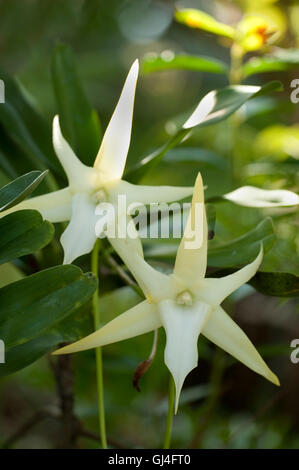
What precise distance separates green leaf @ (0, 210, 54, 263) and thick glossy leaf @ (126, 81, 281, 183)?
0.21 metres

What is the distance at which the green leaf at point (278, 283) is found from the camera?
0.57m

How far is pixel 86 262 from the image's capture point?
72cm

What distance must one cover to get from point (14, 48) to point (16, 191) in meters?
1.23

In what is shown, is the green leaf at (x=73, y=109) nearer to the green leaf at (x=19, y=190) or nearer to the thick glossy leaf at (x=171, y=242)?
the thick glossy leaf at (x=171, y=242)

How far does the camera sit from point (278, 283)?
580 millimetres

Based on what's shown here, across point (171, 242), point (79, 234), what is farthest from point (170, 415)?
point (171, 242)

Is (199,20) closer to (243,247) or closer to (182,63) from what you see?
(182,63)

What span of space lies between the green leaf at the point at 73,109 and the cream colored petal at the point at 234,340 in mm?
360

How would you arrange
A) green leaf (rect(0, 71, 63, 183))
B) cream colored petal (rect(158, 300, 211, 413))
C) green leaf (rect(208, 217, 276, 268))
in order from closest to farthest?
cream colored petal (rect(158, 300, 211, 413))
green leaf (rect(208, 217, 276, 268))
green leaf (rect(0, 71, 63, 183))

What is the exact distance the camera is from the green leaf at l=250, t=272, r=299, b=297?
57 cm

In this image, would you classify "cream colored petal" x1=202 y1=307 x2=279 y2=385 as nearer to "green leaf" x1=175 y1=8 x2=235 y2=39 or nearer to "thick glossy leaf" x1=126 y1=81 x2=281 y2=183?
"thick glossy leaf" x1=126 y1=81 x2=281 y2=183

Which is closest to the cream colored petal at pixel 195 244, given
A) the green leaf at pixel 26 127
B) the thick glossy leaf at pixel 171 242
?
the thick glossy leaf at pixel 171 242

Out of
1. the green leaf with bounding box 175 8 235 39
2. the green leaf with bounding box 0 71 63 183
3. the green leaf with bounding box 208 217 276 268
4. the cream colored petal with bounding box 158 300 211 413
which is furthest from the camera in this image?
the green leaf with bounding box 175 8 235 39

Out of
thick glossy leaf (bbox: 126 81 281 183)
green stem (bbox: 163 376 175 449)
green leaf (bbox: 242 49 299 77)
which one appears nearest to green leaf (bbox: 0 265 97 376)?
green stem (bbox: 163 376 175 449)
